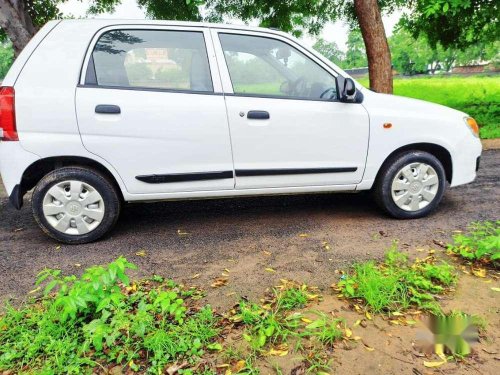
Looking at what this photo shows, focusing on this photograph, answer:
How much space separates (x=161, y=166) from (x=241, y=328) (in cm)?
179

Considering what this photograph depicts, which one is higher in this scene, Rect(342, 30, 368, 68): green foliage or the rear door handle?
Rect(342, 30, 368, 68): green foliage

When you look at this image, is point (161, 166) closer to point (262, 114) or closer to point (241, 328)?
point (262, 114)

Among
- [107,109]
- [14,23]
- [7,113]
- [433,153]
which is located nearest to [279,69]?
→ [107,109]

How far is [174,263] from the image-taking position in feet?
11.4

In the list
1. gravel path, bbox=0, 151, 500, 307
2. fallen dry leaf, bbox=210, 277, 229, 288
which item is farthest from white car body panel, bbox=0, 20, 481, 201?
fallen dry leaf, bbox=210, 277, 229, 288

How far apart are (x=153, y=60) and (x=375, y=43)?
227 inches

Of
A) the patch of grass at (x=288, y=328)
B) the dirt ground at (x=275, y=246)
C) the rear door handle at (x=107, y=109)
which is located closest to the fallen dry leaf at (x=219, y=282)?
the dirt ground at (x=275, y=246)

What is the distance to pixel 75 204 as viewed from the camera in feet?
12.2

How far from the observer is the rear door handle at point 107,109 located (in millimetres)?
3531

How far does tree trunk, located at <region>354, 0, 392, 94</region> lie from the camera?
793cm

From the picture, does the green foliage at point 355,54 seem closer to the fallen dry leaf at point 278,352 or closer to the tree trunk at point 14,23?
the tree trunk at point 14,23

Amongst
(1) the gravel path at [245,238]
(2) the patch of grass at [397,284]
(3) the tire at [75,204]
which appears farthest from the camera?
(3) the tire at [75,204]

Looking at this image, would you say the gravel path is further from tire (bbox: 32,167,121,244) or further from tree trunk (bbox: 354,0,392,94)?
tree trunk (bbox: 354,0,392,94)

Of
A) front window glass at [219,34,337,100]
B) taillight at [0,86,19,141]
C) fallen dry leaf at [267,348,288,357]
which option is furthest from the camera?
front window glass at [219,34,337,100]
